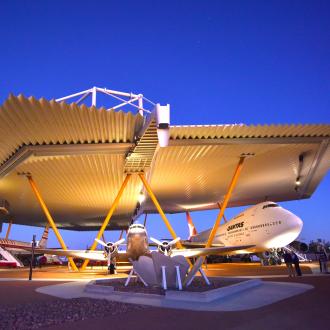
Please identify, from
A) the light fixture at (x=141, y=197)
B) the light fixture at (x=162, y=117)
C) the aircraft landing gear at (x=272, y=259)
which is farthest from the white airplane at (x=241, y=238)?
the light fixture at (x=141, y=197)

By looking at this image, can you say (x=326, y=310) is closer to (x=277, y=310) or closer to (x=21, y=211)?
(x=277, y=310)

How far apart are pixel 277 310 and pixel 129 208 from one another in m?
39.9

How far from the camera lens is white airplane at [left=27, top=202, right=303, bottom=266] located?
22766 millimetres

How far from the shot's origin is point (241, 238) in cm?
3180

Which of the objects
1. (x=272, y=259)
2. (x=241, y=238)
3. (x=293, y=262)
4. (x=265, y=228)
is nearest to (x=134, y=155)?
(x=293, y=262)

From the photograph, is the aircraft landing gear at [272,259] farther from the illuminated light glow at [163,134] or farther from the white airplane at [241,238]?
the illuminated light glow at [163,134]

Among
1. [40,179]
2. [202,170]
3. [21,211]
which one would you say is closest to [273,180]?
[202,170]

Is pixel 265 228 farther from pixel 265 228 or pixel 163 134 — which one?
pixel 163 134

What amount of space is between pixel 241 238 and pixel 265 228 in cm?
473

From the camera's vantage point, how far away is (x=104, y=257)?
957 inches

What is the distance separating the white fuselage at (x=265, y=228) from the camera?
2588 cm

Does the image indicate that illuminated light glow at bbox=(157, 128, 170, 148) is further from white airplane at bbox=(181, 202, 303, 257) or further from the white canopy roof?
white airplane at bbox=(181, 202, 303, 257)

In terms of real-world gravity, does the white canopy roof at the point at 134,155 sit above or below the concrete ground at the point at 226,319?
above

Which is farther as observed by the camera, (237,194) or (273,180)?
(237,194)
